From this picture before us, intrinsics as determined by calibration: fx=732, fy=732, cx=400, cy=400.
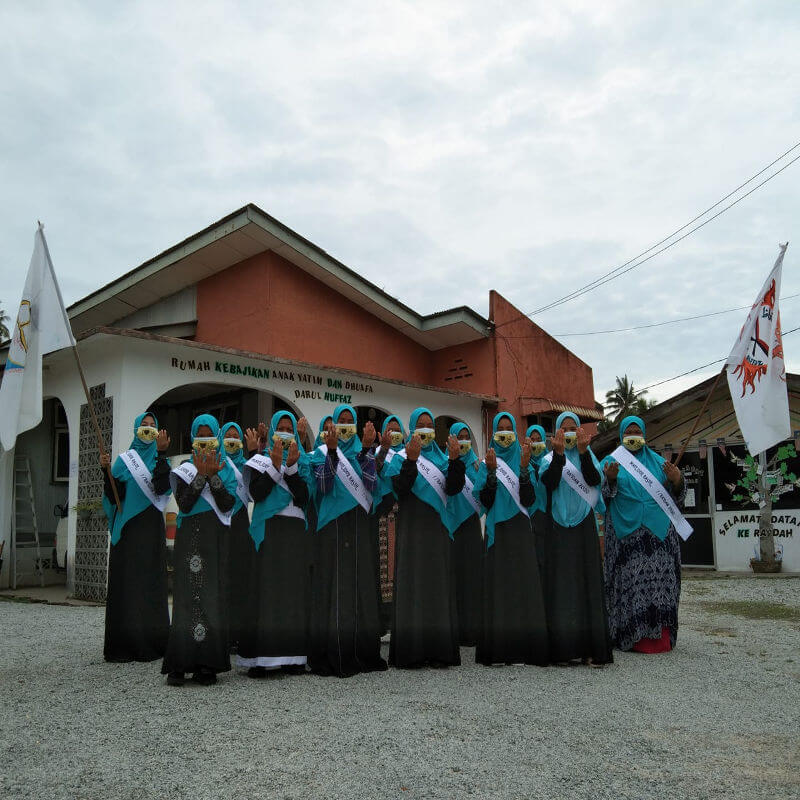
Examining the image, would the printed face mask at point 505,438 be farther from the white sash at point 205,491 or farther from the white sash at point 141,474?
the white sash at point 141,474

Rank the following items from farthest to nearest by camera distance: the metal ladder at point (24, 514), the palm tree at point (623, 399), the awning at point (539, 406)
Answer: the palm tree at point (623, 399) → the awning at point (539, 406) → the metal ladder at point (24, 514)

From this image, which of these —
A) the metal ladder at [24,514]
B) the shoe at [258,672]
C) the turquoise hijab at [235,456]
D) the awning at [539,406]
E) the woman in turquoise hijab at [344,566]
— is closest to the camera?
the shoe at [258,672]

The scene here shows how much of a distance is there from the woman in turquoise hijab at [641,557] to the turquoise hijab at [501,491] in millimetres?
730

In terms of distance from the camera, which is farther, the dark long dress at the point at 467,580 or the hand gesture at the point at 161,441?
the dark long dress at the point at 467,580

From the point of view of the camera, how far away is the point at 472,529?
6.33 meters

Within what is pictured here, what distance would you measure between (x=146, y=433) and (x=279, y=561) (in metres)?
1.45

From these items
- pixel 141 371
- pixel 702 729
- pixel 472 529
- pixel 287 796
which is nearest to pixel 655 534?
pixel 472 529

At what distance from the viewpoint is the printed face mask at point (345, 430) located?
17.4ft

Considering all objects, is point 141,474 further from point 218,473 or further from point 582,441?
point 582,441

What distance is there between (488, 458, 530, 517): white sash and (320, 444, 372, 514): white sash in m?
1.05

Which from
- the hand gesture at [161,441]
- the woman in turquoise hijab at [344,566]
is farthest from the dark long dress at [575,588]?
the hand gesture at [161,441]

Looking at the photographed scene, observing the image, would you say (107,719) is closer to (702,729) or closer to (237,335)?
(702,729)

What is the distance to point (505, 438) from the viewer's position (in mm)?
5719

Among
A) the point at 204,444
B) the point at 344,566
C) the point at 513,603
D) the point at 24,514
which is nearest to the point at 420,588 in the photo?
the point at 344,566
